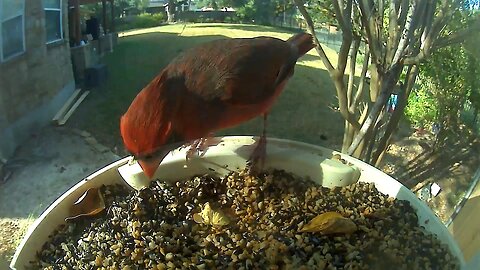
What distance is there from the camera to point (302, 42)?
719 mm

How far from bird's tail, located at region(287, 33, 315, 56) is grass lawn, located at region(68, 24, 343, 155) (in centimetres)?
2

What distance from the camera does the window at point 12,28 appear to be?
68cm

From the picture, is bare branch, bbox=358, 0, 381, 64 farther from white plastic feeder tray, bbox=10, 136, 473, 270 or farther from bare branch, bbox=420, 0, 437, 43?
white plastic feeder tray, bbox=10, 136, 473, 270

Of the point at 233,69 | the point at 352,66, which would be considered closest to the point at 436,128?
the point at 352,66

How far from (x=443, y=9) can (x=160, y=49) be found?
0.38 metres

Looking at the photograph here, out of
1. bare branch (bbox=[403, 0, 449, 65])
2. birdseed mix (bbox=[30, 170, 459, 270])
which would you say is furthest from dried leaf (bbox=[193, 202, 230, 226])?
bare branch (bbox=[403, 0, 449, 65])

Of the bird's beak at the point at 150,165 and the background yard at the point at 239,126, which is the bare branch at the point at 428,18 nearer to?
the background yard at the point at 239,126

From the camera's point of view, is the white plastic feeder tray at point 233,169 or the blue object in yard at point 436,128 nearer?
the white plastic feeder tray at point 233,169

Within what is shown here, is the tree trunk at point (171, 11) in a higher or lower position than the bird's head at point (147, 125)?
higher

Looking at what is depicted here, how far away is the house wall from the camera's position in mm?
705

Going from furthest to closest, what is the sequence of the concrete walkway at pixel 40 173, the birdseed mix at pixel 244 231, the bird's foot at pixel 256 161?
the concrete walkway at pixel 40 173 → the bird's foot at pixel 256 161 → the birdseed mix at pixel 244 231

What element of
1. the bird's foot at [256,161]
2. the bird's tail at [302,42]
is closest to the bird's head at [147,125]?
the bird's foot at [256,161]

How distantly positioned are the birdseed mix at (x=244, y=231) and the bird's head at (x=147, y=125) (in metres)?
0.08

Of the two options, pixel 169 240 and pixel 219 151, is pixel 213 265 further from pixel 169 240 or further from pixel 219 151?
pixel 219 151
